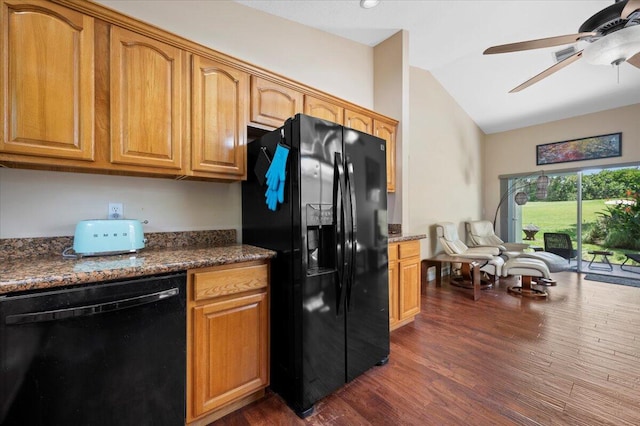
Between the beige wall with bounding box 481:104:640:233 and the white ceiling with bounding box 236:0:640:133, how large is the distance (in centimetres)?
17

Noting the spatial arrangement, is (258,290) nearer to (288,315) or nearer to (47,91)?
(288,315)

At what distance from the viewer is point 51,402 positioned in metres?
1.07

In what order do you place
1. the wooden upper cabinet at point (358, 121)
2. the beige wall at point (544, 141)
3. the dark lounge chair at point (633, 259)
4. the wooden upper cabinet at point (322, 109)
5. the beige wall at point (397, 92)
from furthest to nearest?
the beige wall at point (544, 141), the dark lounge chair at point (633, 259), the beige wall at point (397, 92), the wooden upper cabinet at point (358, 121), the wooden upper cabinet at point (322, 109)

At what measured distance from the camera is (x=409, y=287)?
2783mm

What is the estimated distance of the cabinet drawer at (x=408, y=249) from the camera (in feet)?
8.66

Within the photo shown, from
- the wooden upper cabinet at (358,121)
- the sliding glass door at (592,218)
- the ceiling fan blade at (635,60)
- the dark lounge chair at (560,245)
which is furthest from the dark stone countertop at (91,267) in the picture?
the sliding glass door at (592,218)

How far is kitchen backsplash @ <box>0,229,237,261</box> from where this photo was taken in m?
1.48

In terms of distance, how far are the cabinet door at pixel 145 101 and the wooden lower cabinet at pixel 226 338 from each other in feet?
2.60

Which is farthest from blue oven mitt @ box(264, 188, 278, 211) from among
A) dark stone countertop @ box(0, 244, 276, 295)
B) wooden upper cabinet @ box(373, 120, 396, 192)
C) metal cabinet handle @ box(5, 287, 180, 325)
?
wooden upper cabinet @ box(373, 120, 396, 192)

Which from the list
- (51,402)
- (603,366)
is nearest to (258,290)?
(51,402)

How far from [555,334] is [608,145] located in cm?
418

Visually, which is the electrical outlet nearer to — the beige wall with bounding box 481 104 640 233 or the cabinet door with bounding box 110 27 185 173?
the cabinet door with bounding box 110 27 185 173

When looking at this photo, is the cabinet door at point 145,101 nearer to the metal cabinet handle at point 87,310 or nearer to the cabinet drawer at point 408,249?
the metal cabinet handle at point 87,310

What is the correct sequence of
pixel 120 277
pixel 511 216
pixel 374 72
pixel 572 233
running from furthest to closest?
pixel 511 216 < pixel 572 233 < pixel 374 72 < pixel 120 277
